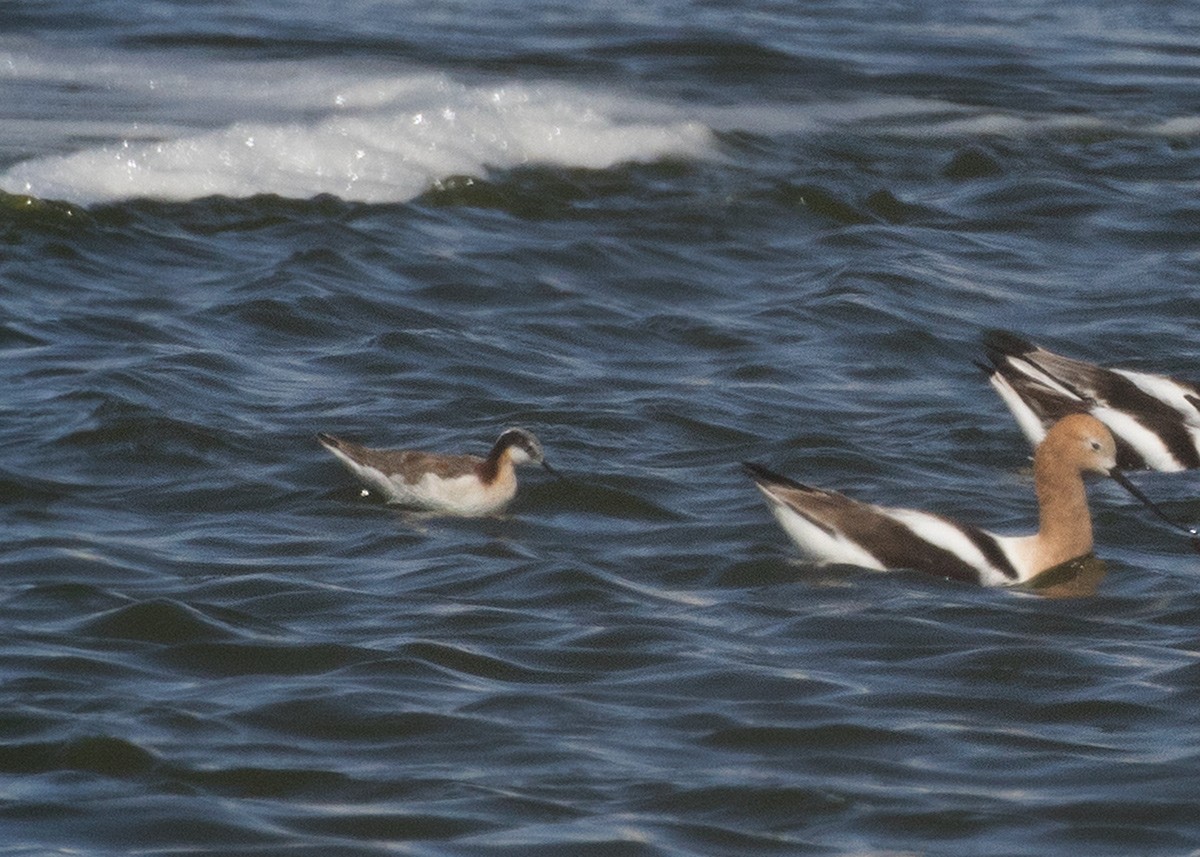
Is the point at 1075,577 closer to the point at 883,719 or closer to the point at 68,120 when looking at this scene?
the point at 883,719

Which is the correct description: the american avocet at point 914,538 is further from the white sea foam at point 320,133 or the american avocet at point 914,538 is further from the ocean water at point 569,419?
the white sea foam at point 320,133

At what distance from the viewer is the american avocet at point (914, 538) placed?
9.03 m

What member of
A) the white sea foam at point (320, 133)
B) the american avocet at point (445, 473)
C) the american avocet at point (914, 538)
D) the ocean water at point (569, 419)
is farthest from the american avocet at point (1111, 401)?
the white sea foam at point (320, 133)

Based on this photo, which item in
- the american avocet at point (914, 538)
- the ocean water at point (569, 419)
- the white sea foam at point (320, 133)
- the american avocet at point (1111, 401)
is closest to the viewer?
the ocean water at point (569, 419)

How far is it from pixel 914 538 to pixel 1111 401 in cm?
293

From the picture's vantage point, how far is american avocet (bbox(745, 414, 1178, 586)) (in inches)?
356

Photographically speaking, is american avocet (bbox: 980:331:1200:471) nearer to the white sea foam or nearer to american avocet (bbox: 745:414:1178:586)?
american avocet (bbox: 745:414:1178:586)

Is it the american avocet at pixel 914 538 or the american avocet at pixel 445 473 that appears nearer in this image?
the american avocet at pixel 914 538

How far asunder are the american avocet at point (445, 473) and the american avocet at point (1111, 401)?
258 cm

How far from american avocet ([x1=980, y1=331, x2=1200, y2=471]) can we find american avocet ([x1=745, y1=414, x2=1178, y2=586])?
189 centimetres

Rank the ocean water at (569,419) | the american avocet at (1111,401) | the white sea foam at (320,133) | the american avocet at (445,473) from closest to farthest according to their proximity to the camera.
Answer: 1. the ocean water at (569,419)
2. the american avocet at (445,473)
3. the american avocet at (1111,401)
4. the white sea foam at (320,133)

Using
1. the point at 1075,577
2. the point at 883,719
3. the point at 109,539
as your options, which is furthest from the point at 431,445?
the point at 883,719

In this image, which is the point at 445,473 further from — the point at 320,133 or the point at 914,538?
the point at 320,133

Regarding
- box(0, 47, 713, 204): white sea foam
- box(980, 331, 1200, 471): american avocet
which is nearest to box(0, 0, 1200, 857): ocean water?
box(0, 47, 713, 204): white sea foam
